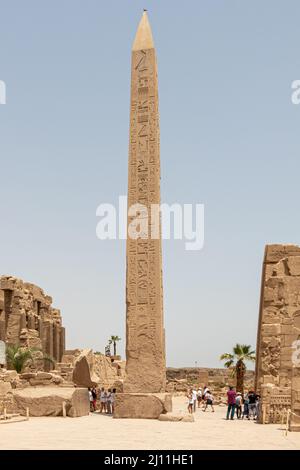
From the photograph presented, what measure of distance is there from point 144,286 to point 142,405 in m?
2.51

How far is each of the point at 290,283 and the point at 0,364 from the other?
10236 mm

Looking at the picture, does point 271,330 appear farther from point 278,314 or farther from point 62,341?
point 62,341

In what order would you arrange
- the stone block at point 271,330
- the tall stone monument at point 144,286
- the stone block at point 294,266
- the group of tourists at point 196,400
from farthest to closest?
the group of tourists at point 196,400
the stone block at point 271,330
the stone block at point 294,266
the tall stone monument at point 144,286

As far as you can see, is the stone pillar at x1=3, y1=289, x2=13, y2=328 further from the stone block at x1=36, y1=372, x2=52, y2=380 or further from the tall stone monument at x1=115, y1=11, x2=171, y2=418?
the tall stone monument at x1=115, y1=11, x2=171, y2=418

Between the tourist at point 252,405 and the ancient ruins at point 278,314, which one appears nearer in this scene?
the ancient ruins at point 278,314

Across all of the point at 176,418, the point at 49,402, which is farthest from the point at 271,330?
the point at 49,402

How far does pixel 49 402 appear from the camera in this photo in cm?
1558

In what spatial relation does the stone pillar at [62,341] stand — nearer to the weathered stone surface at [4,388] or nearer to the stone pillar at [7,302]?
the stone pillar at [7,302]

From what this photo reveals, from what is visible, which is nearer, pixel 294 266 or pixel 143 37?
pixel 143 37

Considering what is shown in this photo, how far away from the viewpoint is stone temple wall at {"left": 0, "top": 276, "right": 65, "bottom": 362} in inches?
1539

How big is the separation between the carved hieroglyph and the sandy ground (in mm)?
1986

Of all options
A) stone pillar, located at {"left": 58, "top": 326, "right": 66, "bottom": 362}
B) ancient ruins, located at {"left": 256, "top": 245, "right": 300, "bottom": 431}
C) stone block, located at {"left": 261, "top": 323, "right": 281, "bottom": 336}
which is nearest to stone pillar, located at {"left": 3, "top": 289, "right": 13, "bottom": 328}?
stone pillar, located at {"left": 58, "top": 326, "right": 66, "bottom": 362}

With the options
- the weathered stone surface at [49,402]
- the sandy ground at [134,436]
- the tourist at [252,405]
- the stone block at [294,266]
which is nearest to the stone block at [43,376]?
the weathered stone surface at [49,402]

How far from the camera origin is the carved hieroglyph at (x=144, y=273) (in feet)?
51.4
